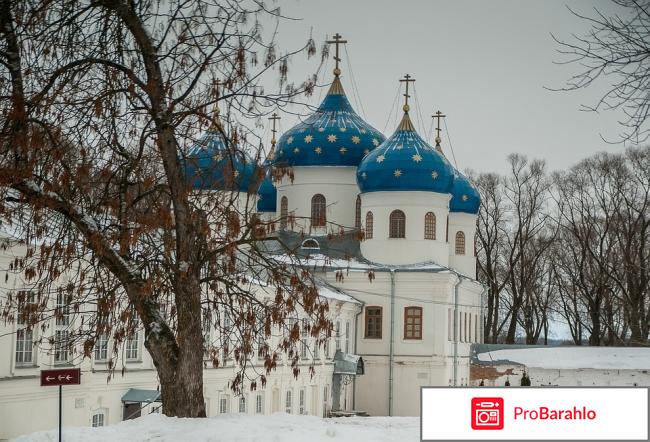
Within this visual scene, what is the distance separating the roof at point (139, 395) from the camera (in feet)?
79.8

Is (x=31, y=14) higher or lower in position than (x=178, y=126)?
higher

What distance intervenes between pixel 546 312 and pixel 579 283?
281 inches

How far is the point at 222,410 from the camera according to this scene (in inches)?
1161

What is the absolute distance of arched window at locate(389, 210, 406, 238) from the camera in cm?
4185

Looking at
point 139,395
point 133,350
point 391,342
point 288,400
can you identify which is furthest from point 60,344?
point 391,342

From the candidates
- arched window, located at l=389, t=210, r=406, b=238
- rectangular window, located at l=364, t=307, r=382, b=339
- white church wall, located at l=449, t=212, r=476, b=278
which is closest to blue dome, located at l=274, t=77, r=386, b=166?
arched window, located at l=389, t=210, r=406, b=238

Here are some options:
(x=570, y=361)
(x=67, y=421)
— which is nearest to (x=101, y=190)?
(x=67, y=421)

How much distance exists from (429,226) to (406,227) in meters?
0.91

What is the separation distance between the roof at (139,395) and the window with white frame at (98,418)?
2.36 ft

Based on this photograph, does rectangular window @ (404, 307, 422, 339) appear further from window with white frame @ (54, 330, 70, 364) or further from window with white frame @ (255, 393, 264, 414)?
window with white frame @ (54, 330, 70, 364)

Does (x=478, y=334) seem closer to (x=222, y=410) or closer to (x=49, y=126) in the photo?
(x=222, y=410)

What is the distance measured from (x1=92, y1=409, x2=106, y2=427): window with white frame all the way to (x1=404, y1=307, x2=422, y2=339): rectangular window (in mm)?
18981

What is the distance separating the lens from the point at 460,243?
1893 inches

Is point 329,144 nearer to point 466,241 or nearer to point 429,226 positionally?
point 429,226
